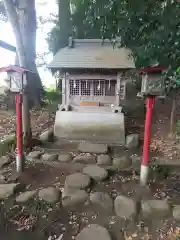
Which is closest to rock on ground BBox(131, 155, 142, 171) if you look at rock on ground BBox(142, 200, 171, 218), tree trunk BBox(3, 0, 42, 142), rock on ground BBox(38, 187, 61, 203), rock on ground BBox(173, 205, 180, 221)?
rock on ground BBox(142, 200, 171, 218)

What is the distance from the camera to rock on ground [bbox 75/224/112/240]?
3660 millimetres

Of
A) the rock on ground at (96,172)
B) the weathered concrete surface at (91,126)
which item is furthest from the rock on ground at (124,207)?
the weathered concrete surface at (91,126)

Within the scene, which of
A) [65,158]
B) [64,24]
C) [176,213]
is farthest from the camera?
[64,24]

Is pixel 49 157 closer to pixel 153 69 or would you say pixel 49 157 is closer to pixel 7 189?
pixel 7 189

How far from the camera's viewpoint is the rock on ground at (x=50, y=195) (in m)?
4.62

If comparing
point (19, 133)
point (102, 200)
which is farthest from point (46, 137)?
point (102, 200)

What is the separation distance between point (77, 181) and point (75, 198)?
559 mm

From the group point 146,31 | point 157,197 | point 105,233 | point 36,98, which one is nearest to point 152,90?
point 146,31

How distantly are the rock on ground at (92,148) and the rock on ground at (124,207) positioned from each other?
2.54 metres

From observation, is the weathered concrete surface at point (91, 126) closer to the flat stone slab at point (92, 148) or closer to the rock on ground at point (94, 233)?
the flat stone slab at point (92, 148)

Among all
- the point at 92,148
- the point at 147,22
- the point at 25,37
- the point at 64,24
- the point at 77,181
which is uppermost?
the point at 64,24

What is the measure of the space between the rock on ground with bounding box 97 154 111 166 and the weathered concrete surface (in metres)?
1.25

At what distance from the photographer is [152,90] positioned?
4.70 m

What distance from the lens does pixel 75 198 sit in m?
4.60
